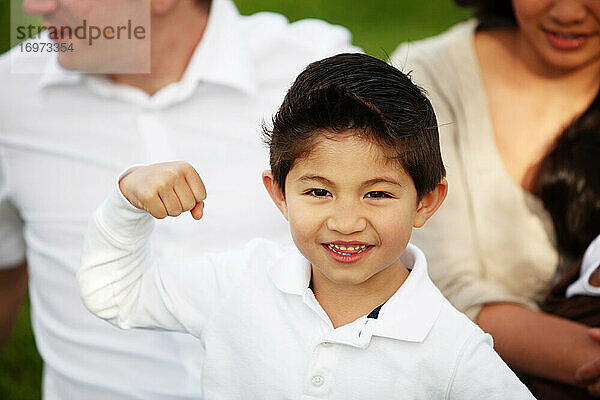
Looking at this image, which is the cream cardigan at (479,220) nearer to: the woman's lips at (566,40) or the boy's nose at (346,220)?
the woman's lips at (566,40)

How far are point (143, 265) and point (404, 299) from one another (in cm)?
44

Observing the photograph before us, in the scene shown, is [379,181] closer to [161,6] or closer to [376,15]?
[161,6]

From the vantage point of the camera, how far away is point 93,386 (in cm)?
182

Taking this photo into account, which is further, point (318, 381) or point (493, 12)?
point (493, 12)

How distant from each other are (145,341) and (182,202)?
632 mm

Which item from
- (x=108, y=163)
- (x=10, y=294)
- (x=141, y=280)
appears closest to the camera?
(x=141, y=280)

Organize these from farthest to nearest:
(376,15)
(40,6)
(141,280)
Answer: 1. (376,15)
2. (40,6)
3. (141,280)

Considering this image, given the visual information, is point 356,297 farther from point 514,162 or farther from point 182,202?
point 514,162

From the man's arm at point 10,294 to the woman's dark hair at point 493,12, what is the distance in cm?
135

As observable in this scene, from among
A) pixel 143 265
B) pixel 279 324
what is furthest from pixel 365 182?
pixel 143 265

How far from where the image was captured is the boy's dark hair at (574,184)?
5.66 ft

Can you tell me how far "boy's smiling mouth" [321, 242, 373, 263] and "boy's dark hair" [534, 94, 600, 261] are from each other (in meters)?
0.73

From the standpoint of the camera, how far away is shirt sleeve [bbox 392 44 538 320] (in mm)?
1722

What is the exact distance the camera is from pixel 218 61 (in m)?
1.90
